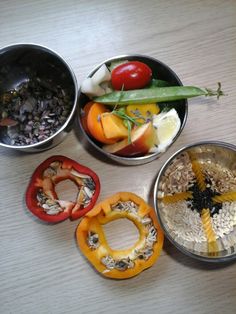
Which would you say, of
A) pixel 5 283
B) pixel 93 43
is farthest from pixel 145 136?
pixel 5 283

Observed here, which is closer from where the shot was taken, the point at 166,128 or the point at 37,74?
the point at 166,128

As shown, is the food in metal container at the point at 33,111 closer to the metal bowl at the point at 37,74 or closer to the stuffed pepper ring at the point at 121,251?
the metal bowl at the point at 37,74

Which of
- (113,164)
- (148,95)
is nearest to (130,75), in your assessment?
(148,95)

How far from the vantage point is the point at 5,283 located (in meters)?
0.84

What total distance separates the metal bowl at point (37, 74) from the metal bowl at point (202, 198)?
23cm

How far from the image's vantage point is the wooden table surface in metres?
0.83

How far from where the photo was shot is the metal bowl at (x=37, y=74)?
2.57 feet

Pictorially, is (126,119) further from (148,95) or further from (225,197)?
(225,197)

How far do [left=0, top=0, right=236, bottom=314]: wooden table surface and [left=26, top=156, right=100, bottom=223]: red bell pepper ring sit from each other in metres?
0.03

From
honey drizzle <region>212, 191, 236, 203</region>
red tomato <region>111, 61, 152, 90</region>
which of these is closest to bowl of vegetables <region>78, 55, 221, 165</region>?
red tomato <region>111, 61, 152, 90</region>

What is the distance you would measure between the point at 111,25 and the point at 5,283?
0.61 meters

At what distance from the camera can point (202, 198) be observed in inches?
33.2

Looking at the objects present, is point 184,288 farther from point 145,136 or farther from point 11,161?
point 11,161

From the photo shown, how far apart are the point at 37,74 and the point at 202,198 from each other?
444mm
